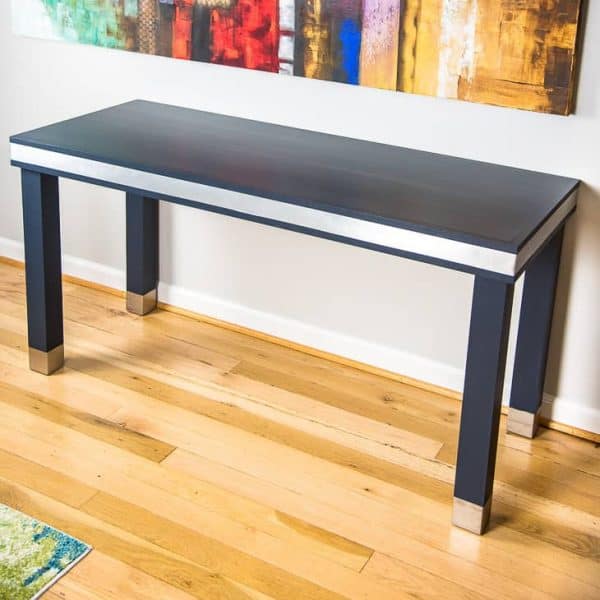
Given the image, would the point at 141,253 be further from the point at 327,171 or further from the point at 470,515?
the point at 470,515

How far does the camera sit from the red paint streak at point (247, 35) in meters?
2.88

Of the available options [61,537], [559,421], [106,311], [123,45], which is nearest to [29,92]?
[123,45]

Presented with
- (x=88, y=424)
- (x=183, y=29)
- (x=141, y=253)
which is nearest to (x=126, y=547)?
(x=88, y=424)

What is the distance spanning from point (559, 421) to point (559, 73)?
97 centimetres

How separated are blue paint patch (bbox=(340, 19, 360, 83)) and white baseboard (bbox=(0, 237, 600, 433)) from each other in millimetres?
810

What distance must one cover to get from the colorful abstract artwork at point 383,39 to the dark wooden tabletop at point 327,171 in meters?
0.18

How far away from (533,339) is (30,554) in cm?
139

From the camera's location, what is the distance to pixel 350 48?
2.78 m

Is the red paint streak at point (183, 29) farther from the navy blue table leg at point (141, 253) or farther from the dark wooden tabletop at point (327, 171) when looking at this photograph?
the navy blue table leg at point (141, 253)

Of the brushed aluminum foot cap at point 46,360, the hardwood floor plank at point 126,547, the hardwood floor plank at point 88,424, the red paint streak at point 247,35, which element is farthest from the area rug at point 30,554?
the red paint streak at point 247,35

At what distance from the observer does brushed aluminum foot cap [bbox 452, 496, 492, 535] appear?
2.40m

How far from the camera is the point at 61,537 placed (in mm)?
2318

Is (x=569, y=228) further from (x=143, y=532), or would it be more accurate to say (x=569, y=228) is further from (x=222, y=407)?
(x=143, y=532)

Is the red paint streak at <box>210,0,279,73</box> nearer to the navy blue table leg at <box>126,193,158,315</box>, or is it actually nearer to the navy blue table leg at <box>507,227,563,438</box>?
the navy blue table leg at <box>126,193,158,315</box>
